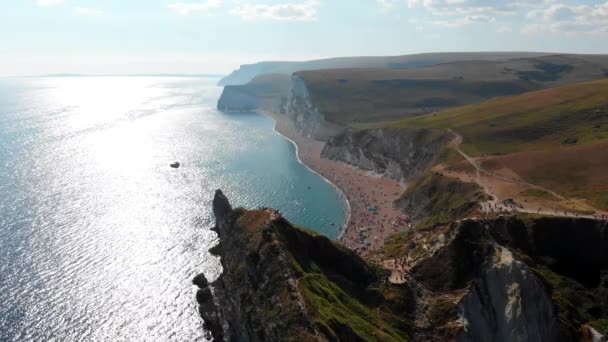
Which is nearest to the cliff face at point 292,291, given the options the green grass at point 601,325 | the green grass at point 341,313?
the green grass at point 341,313

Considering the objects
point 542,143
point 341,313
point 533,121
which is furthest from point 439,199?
point 341,313

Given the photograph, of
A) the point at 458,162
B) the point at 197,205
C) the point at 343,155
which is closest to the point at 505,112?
the point at 458,162

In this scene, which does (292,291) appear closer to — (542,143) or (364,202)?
(364,202)

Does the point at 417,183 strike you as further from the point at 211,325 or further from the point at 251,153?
the point at 251,153

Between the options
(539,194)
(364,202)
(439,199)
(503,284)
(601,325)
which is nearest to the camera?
(503,284)

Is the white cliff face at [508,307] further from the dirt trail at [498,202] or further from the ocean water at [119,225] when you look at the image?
the ocean water at [119,225]

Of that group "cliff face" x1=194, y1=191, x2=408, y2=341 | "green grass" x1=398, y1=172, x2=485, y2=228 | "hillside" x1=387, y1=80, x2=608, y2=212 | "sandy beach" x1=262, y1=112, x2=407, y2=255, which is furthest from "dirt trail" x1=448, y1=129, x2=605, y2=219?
"cliff face" x1=194, y1=191, x2=408, y2=341
